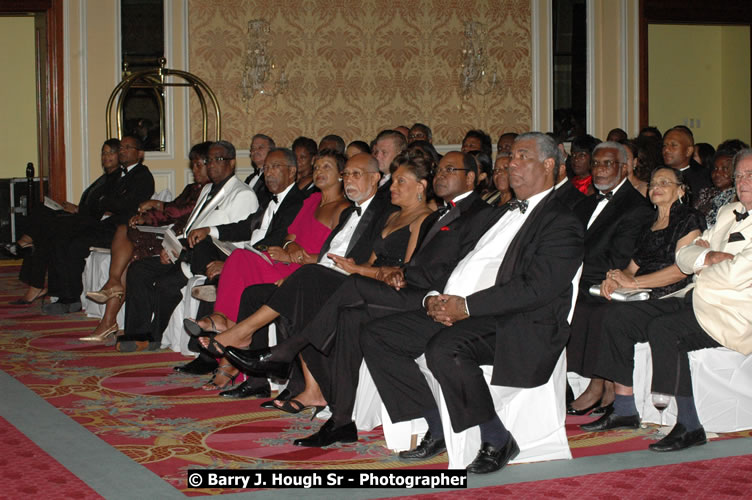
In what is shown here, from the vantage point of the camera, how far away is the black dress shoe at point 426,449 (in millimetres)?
4359

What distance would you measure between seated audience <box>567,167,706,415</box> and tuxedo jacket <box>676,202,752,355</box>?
334mm

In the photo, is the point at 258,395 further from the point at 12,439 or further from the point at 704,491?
the point at 704,491

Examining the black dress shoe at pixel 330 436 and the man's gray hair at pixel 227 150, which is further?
the man's gray hair at pixel 227 150

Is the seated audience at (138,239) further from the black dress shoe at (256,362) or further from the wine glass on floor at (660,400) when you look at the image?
the wine glass on floor at (660,400)

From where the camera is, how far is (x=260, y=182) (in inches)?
310

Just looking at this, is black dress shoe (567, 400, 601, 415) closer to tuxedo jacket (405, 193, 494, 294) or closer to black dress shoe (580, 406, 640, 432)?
black dress shoe (580, 406, 640, 432)

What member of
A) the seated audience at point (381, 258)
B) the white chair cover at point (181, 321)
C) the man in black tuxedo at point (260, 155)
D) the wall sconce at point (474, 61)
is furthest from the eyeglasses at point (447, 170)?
the wall sconce at point (474, 61)

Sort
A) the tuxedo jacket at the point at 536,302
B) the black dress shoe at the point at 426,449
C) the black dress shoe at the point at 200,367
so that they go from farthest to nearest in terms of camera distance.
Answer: the black dress shoe at the point at 200,367 → the black dress shoe at the point at 426,449 → the tuxedo jacket at the point at 536,302

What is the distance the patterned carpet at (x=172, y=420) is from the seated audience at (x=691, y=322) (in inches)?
7.7

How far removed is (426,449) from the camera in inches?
173

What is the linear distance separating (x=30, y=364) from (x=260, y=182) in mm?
2298

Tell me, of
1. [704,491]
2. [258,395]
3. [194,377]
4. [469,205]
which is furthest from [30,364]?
[704,491]

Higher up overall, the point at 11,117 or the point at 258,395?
the point at 11,117

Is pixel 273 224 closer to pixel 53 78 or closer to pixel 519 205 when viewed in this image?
pixel 519 205
